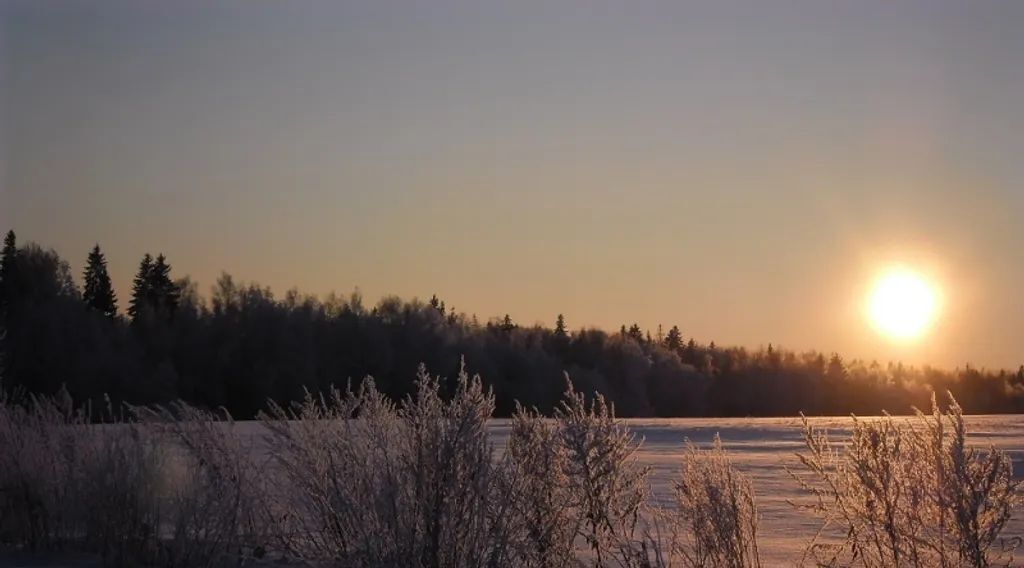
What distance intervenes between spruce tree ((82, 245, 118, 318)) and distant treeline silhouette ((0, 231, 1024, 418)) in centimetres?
10

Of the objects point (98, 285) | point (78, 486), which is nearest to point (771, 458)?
point (78, 486)

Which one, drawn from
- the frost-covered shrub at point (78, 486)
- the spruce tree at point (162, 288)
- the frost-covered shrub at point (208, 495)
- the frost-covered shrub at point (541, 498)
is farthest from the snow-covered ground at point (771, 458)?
the spruce tree at point (162, 288)

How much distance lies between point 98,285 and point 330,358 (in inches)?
823

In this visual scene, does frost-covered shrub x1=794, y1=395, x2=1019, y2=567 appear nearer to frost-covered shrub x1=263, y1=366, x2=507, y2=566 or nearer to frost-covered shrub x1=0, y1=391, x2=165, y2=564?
frost-covered shrub x1=263, y1=366, x2=507, y2=566

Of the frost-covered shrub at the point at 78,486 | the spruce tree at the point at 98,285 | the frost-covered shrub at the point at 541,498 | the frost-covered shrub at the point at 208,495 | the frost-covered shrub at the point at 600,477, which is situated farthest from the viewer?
the spruce tree at the point at 98,285

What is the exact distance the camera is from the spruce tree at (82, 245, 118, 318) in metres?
80.9

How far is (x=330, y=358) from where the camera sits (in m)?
71.9

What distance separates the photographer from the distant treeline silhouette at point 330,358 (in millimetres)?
57594

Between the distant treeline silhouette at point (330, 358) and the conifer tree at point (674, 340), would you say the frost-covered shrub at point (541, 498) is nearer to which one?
the distant treeline silhouette at point (330, 358)

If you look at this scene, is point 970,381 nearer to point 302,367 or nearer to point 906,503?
point 302,367

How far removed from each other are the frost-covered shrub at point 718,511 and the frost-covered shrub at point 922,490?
68cm

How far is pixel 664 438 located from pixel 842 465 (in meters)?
26.5

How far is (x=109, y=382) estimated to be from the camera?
5738 cm

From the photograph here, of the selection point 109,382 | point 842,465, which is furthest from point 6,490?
point 109,382
